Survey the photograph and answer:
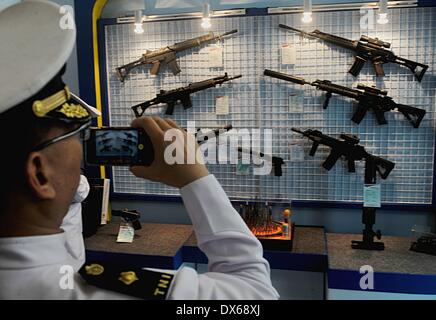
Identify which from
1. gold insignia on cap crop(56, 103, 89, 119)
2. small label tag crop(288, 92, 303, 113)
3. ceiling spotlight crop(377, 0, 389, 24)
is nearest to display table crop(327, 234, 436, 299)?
small label tag crop(288, 92, 303, 113)

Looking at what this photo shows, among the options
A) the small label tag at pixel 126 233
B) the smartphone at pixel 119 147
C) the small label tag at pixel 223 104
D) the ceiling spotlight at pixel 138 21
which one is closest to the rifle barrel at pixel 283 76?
the small label tag at pixel 223 104

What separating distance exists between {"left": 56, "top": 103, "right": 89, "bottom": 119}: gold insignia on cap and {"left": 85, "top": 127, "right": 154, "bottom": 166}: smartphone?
0.30ft

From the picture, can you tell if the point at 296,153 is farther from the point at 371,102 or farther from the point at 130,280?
the point at 130,280

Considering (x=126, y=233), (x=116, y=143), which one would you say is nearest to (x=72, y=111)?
(x=116, y=143)

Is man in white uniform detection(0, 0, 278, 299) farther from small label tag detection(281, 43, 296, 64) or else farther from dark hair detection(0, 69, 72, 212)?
small label tag detection(281, 43, 296, 64)

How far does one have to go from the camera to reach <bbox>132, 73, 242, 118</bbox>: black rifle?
2.29 meters

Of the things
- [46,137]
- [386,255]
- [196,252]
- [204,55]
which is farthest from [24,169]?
[204,55]

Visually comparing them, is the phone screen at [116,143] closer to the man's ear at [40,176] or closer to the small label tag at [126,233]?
the man's ear at [40,176]

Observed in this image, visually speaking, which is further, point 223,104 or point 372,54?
point 223,104

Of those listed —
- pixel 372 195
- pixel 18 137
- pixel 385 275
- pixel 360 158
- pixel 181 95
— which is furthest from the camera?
pixel 181 95

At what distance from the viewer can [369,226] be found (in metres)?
2.00

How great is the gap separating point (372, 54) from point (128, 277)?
74.9 inches

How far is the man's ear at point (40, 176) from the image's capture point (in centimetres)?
53

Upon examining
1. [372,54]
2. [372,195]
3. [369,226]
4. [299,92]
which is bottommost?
[369,226]
